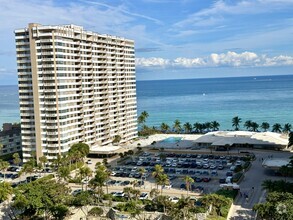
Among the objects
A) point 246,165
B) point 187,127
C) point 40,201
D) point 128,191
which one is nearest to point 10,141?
point 40,201

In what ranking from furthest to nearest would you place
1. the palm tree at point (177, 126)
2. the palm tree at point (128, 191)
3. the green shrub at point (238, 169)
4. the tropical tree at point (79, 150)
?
the palm tree at point (177, 126) < the tropical tree at point (79, 150) < the green shrub at point (238, 169) < the palm tree at point (128, 191)

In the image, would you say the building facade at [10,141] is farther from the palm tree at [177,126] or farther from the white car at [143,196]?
the palm tree at [177,126]

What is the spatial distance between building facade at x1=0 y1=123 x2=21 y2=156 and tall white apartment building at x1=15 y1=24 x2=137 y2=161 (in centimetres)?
1373

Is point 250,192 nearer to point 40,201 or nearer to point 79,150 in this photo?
point 40,201

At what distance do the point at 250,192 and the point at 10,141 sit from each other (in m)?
67.9

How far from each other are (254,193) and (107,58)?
197ft

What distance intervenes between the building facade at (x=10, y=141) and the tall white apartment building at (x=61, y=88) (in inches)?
540

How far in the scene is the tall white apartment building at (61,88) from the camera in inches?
3280

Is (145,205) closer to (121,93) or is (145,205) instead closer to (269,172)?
(269,172)

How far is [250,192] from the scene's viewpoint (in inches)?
2426

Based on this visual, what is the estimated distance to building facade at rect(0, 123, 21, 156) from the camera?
9862 centimetres

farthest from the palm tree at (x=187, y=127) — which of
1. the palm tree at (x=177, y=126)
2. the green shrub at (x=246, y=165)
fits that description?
the green shrub at (x=246, y=165)

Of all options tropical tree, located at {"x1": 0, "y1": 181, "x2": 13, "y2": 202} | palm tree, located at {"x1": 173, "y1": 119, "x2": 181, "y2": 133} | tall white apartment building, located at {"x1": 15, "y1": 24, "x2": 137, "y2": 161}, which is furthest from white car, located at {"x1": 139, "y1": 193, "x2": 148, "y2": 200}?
palm tree, located at {"x1": 173, "y1": 119, "x2": 181, "y2": 133}

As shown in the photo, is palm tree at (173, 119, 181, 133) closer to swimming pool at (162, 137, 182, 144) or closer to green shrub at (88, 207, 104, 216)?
swimming pool at (162, 137, 182, 144)
